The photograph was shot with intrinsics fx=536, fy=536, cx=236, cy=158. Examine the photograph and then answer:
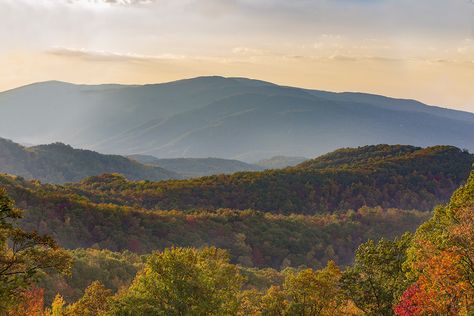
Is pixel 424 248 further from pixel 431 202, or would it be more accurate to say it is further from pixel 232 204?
pixel 431 202

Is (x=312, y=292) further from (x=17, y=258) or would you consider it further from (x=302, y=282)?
(x=17, y=258)

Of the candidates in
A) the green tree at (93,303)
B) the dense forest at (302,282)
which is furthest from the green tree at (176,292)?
the green tree at (93,303)

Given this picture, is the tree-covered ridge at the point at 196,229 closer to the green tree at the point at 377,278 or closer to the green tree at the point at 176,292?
the green tree at the point at 377,278

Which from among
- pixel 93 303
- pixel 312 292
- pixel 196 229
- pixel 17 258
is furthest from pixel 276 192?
pixel 17 258

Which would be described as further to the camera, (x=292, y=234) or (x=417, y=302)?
(x=292, y=234)

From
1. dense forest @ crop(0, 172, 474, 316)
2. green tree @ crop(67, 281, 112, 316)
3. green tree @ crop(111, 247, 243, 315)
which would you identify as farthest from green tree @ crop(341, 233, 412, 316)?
green tree @ crop(67, 281, 112, 316)

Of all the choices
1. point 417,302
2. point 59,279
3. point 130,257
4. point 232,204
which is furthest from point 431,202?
point 417,302
